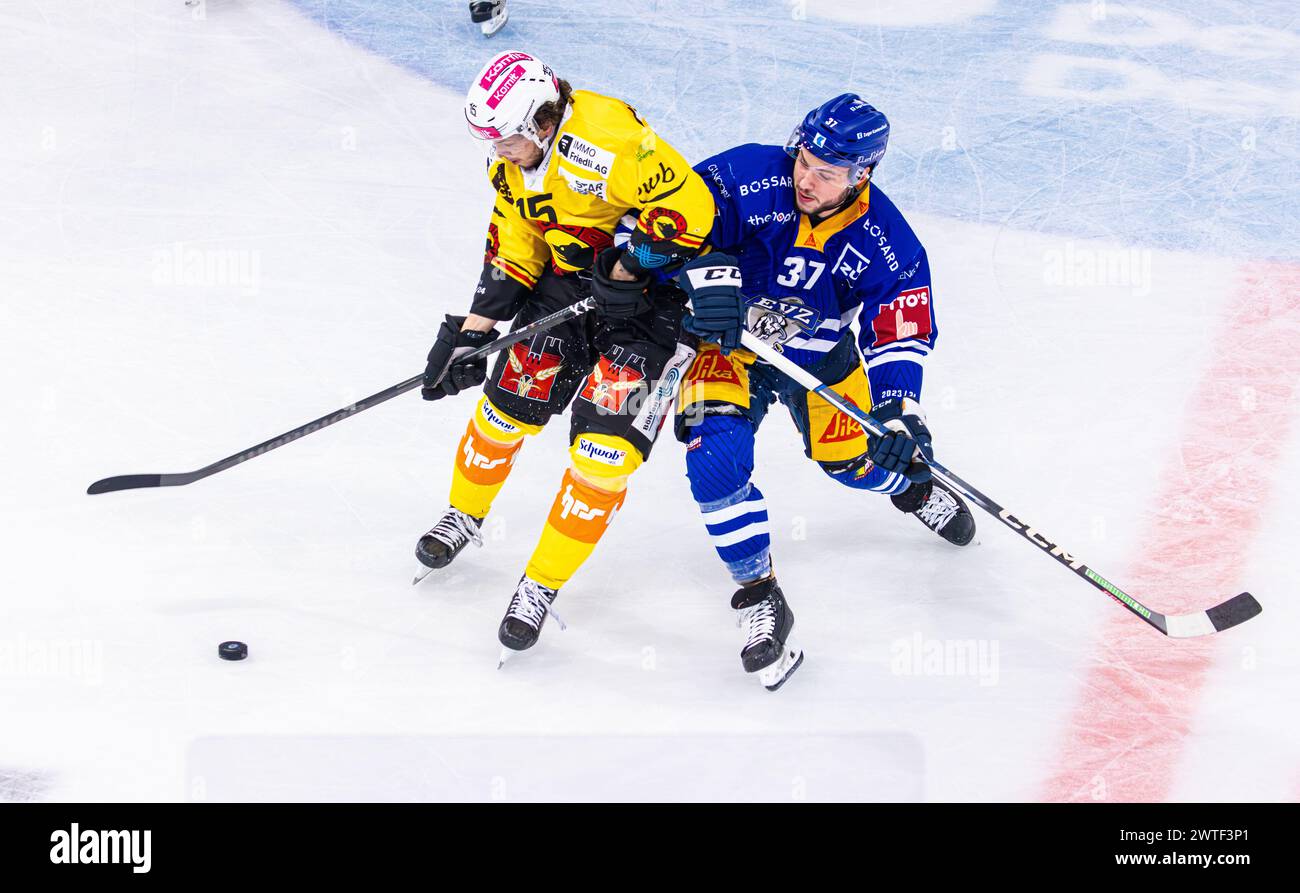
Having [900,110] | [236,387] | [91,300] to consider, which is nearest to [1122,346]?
[900,110]


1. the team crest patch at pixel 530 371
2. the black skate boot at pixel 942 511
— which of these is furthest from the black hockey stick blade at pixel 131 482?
the black skate boot at pixel 942 511

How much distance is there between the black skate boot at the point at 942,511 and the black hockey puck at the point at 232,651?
1.87m

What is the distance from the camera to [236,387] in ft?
Result: 16.5

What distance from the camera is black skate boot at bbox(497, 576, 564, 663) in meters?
3.78

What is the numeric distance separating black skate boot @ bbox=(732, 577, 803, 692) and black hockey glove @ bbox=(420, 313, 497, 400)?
35.6 inches

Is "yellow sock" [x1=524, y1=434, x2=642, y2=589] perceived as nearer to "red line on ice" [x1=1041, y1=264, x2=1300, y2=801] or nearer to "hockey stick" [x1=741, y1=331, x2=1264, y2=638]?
"hockey stick" [x1=741, y1=331, x2=1264, y2=638]

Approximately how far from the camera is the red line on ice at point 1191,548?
11.6ft

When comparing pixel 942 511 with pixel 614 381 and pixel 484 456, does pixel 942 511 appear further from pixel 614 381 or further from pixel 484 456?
pixel 484 456

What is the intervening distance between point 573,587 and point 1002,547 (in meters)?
1.24

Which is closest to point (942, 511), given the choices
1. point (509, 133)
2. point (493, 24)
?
point (509, 133)

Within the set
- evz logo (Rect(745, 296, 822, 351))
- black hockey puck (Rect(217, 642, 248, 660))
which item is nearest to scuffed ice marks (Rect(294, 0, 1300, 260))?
evz logo (Rect(745, 296, 822, 351))

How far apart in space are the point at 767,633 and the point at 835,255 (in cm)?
96

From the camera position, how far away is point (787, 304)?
394 centimetres

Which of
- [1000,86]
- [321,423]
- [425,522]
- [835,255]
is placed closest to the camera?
[835,255]
